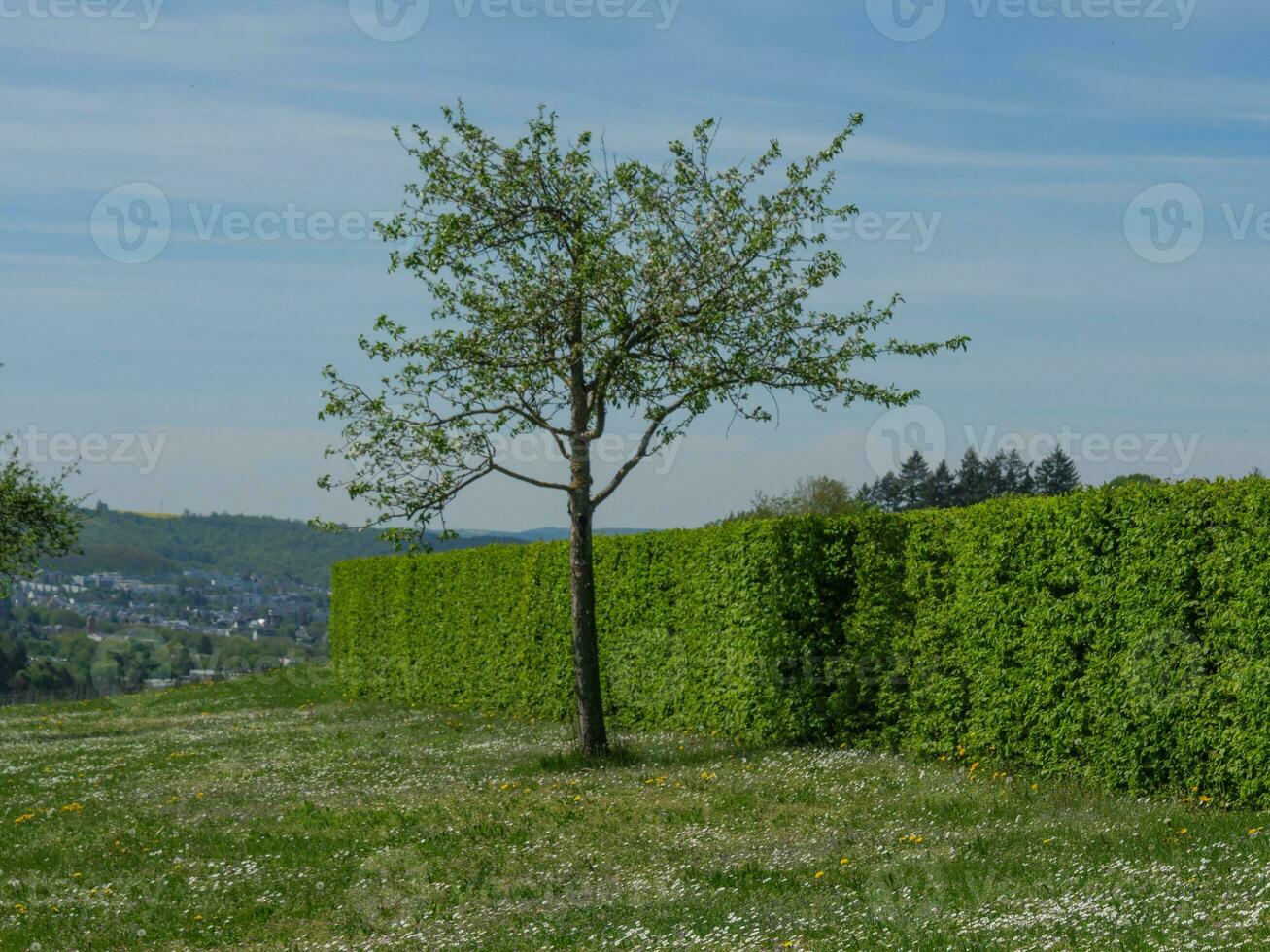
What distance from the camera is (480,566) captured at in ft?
90.6

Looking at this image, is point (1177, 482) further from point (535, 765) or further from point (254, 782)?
point (254, 782)

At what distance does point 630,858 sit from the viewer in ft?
36.1

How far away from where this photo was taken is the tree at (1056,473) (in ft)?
225

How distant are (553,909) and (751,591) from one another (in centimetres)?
930

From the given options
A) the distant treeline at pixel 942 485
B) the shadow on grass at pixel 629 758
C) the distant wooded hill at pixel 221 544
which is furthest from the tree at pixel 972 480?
the shadow on grass at pixel 629 758

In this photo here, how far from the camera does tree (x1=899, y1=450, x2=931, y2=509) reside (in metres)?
74.7

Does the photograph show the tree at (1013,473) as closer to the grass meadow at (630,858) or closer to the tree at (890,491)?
the tree at (890,491)

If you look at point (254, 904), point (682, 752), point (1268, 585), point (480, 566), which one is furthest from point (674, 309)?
point (480, 566)

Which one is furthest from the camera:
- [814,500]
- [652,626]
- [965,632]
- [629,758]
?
[814,500]

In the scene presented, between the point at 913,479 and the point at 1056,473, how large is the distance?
900 centimetres

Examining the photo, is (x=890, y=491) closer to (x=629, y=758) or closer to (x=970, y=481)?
(x=970, y=481)

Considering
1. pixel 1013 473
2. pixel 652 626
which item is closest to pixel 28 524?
pixel 652 626

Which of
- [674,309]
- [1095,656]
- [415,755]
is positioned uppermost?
[674,309]

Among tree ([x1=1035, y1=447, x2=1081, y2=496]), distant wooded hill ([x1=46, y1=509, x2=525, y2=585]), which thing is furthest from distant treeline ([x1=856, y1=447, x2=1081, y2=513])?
distant wooded hill ([x1=46, y1=509, x2=525, y2=585])
